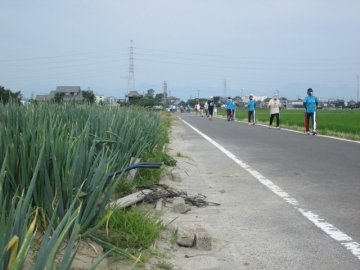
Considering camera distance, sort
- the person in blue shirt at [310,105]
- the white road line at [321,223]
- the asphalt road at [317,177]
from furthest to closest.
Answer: the person in blue shirt at [310,105], the asphalt road at [317,177], the white road line at [321,223]

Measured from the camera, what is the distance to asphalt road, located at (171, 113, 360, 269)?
231 inches

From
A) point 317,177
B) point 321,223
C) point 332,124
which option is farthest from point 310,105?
point 321,223

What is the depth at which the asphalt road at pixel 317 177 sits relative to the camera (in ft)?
19.2

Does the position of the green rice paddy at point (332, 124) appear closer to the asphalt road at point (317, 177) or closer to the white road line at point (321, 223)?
the asphalt road at point (317, 177)

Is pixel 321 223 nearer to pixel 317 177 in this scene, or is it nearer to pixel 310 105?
pixel 317 177

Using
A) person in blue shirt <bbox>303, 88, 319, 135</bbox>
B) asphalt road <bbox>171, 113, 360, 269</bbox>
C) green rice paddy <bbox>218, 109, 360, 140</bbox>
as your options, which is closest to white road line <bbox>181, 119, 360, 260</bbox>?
asphalt road <bbox>171, 113, 360, 269</bbox>

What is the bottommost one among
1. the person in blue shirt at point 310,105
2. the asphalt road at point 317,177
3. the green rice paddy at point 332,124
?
the green rice paddy at point 332,124

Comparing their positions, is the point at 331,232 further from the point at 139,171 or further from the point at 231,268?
the point at 139,171

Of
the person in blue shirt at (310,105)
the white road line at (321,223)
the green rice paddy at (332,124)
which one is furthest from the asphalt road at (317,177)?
the person in blue shirt at (310,105)

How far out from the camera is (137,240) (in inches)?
188

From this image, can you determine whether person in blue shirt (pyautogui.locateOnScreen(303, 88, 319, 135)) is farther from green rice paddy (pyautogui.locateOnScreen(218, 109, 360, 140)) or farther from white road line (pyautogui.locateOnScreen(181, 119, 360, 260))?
white road line (pyautogui.locateOnScreen(181, 119, 360, 260))

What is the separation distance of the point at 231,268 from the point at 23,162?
1.88 meters

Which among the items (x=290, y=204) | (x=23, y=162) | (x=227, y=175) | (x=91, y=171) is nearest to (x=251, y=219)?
(x=290, y=204)

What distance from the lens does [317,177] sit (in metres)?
9.20
